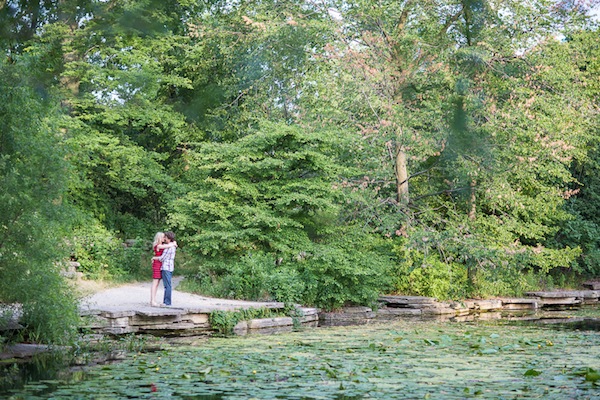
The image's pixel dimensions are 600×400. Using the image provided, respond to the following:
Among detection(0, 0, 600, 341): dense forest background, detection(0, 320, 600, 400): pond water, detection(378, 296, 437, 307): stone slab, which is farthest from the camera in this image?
detection(378, 296, 437, 307): stone slab

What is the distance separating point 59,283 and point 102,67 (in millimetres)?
11233

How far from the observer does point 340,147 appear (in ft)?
58.0

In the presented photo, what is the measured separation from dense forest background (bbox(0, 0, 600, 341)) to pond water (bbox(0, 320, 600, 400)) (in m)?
4.79

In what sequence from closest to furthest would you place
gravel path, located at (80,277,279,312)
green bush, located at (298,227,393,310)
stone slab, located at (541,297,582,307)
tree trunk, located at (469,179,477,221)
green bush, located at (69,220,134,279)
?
gravel path, located at (80,277,279,312)
green bush, located at (298,227,393,310)
green bush, located at (69,220,134,279)
tree trunk, located at (469,179,477,221)
stone slab, located at (541,297,582,307)

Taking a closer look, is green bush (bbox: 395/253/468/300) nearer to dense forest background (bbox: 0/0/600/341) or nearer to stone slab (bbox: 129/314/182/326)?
dense forest background (bbox: 0/0/600/341)

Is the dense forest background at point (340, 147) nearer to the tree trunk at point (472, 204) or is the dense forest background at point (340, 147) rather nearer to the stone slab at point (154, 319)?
the tree trunk at point (472, 204)

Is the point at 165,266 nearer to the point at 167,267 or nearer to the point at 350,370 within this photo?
the point at 167,267

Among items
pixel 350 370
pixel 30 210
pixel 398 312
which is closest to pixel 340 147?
pixel 398 312

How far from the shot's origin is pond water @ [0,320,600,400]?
21.4 feet

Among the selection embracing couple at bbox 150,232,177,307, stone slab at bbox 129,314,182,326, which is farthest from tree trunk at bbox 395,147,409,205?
stone slab at bbox 129,314,182,326

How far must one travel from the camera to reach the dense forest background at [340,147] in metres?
16.1

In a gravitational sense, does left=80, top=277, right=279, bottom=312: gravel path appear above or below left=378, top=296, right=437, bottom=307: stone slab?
above

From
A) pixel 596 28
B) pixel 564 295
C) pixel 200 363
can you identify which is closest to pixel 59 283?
pixel 200 363

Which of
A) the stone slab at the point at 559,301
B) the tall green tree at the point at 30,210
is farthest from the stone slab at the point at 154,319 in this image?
the stone slab at the point at 559,301
